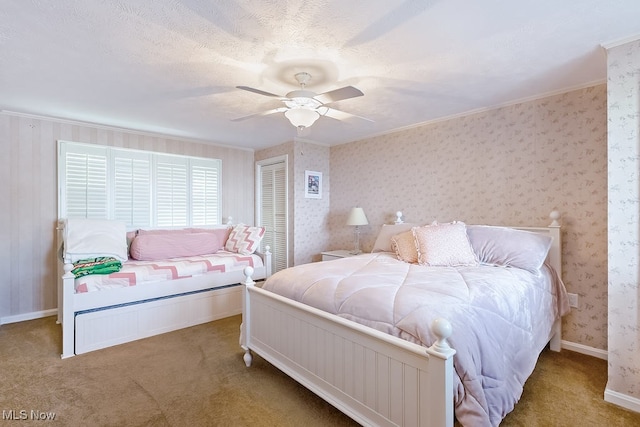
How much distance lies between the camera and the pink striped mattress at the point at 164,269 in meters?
2.69

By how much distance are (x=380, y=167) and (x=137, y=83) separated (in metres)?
2.80

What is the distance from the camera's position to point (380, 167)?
13.3ft

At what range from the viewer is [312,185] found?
4512 mm

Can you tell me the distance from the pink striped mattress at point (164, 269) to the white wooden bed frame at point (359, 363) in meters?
1.29

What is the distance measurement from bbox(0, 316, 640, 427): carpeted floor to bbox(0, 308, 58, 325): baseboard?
76cm

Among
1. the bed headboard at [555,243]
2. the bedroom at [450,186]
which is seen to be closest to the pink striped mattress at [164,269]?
the bedroom at [450,186]

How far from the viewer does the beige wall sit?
10.6 feet

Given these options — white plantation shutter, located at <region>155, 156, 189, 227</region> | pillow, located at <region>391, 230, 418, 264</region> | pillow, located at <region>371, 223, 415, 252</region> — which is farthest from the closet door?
pillow, located at <region>391, 230, 418, 264</region>

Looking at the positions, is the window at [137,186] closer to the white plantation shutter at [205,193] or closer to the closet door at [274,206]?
the white plantation shutter at [205,193]

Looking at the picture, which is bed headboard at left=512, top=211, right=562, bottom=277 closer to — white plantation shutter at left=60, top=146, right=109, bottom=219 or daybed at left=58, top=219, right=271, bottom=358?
daybed at left=58, top=219, right=271, bottom=358

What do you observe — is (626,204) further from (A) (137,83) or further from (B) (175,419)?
(A) (137,83)

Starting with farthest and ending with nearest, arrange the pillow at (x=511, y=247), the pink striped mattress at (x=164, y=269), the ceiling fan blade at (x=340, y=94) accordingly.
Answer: the pink striped mattress at (x=164, y=269)
the pillow at (x=511, y=247)
the ceiling fan blade at (x=340, y=94)

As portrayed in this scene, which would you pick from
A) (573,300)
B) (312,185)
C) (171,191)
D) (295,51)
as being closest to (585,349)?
(573,300)

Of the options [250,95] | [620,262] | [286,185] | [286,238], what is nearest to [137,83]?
[250,95]
